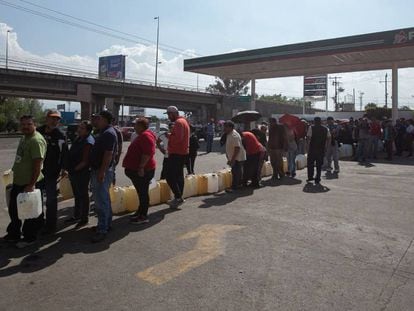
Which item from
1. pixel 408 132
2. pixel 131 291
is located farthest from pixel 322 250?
pixel 408 132

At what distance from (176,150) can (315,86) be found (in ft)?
180

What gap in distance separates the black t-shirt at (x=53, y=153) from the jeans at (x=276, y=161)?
6.53 meters

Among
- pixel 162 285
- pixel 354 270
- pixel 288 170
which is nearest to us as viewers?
pixel 162 285

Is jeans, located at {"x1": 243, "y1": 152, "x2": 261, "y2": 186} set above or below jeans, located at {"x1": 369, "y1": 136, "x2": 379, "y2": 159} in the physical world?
below

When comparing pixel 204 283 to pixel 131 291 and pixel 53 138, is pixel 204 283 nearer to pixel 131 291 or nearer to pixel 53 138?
pixel 131 291

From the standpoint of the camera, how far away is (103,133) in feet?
19.9

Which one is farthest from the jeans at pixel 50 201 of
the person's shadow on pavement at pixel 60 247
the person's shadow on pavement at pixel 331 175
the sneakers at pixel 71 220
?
the person's shadow on pavement at pixel 331 175

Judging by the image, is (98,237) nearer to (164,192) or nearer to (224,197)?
(164,192)

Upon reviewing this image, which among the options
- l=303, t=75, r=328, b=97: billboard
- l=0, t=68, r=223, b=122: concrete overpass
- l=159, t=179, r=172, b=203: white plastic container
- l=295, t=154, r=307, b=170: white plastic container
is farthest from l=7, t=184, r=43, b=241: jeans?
l=303, t=75, r=328, b=97: billboard

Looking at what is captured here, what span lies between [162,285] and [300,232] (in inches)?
105

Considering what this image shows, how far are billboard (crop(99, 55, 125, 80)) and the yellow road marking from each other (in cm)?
6928

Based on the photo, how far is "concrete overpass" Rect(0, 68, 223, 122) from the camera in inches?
1828

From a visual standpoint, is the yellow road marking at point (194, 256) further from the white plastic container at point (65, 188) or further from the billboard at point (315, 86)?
the billboard at point (315, 86)

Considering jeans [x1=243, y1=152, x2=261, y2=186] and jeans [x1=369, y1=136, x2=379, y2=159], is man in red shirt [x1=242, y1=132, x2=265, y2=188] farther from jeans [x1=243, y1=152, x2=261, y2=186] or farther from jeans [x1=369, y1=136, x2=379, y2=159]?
jeans [x1=369, y1=136, x2=379, y2=159]
